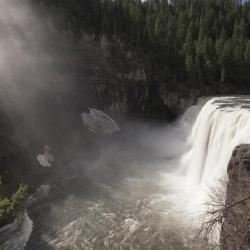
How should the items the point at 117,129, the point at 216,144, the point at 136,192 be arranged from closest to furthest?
the point at 136,192 → the point at 216,144 → the point at 117,129

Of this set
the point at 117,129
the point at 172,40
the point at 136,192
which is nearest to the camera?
the point at 136,192

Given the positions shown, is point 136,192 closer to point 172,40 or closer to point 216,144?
point 216,144

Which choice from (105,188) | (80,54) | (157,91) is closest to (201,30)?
(157,91)

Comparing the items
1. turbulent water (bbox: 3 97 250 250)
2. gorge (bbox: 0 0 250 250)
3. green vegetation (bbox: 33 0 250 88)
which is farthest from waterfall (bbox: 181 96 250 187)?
green vegetation (bbox: 33 0 250 88)

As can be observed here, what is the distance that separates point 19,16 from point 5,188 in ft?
102

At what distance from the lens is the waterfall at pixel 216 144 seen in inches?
910

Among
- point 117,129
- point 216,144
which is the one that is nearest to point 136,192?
point 216,144

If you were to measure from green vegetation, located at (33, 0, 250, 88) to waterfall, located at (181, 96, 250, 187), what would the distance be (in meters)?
21.2

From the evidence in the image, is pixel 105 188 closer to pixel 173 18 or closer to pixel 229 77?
pixel 229 77

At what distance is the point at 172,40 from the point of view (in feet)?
197

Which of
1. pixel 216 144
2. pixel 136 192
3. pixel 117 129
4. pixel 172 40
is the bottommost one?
pixel 117 129

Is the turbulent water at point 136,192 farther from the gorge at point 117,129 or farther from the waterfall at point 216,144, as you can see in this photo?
the gorge at point 117,129

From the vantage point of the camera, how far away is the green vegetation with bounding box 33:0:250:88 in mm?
51562

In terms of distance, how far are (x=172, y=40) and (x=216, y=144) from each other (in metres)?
38.5
